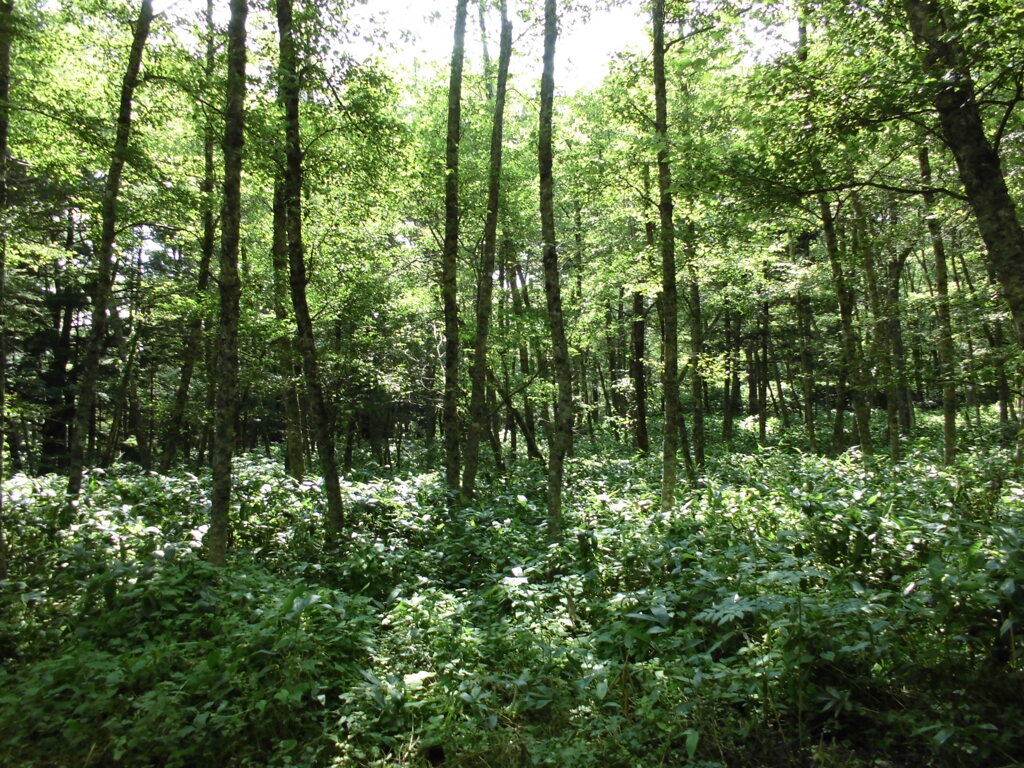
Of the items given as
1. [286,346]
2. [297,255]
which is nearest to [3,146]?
[297,255]

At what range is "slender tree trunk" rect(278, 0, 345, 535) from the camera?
27.0 feet

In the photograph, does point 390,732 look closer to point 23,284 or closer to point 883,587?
point 883,587

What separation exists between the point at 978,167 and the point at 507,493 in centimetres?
951

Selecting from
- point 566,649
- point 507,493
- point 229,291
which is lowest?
point 566,649

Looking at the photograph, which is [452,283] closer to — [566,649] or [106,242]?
[106,242]

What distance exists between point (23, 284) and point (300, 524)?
1359 centimetres

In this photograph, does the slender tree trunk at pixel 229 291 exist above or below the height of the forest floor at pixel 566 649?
above

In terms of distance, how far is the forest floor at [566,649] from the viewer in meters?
3.90

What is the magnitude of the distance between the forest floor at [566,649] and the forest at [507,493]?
39 mm

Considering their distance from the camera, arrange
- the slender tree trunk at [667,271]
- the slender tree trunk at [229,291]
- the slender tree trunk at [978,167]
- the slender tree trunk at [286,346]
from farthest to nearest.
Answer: the slender tree trunk at [286,346], the slender tree trunk at [667,271], the slender tree trunk at [229,291], the slender tree trunk at [978,167]

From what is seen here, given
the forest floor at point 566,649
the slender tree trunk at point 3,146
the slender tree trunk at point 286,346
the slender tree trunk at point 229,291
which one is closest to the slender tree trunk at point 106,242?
the slender tree trunk at point 3,146

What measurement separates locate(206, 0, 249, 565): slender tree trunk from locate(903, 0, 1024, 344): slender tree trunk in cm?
792

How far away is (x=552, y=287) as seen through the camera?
9078 mm

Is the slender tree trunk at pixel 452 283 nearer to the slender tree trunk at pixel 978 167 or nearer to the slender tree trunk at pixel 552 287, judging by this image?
the slender tree trunk at pixel 552 287
